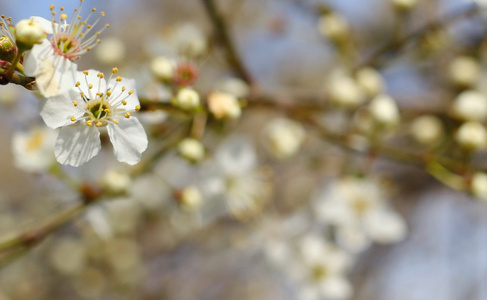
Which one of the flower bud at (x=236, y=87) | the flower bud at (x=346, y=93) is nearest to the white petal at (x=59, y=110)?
the flower bud at (x=236, y=87)

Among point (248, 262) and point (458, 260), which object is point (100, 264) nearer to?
point (248, 262)

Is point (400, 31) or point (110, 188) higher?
point (400, 31)

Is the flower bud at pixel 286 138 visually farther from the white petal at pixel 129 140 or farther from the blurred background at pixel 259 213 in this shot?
the white petal at pixel 129 140

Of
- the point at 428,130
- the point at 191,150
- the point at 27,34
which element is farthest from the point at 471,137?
the point at 27,34

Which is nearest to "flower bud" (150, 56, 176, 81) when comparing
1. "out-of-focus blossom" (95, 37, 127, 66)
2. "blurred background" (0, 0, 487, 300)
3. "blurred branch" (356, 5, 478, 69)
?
"blurred background" (0, 0, 487, 300)

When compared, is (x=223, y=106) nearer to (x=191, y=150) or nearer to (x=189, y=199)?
(x=191, y=150)

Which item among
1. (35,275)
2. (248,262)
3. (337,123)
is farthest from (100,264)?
(337,123)

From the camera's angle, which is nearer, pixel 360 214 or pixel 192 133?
pixel 192 133
